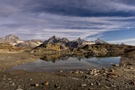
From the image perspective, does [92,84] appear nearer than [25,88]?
No

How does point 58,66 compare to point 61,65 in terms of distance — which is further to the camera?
point 61,65

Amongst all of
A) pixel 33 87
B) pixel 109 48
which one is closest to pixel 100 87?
pixel 33 87

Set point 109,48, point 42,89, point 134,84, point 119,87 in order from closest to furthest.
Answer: point 42,89
point 119,87
point 134,84
point 109,48

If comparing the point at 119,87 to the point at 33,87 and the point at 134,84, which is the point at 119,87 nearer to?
the point at 134,84

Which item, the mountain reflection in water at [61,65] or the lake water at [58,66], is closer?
the lake water at [58,66]

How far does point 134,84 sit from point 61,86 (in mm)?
9059

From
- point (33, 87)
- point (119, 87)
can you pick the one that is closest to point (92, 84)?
point (119, 87)

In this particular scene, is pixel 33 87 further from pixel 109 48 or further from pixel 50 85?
pixel 109 48

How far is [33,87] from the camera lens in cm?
2111

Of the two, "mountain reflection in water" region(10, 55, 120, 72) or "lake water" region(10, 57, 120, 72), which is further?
"mountain reflection in water" region(10, 55, 120, 72)

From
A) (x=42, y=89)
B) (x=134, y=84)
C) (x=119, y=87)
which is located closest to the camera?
(x=42, y=89)

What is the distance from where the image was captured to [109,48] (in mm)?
192625

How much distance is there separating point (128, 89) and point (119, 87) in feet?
3.64

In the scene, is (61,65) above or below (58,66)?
below
